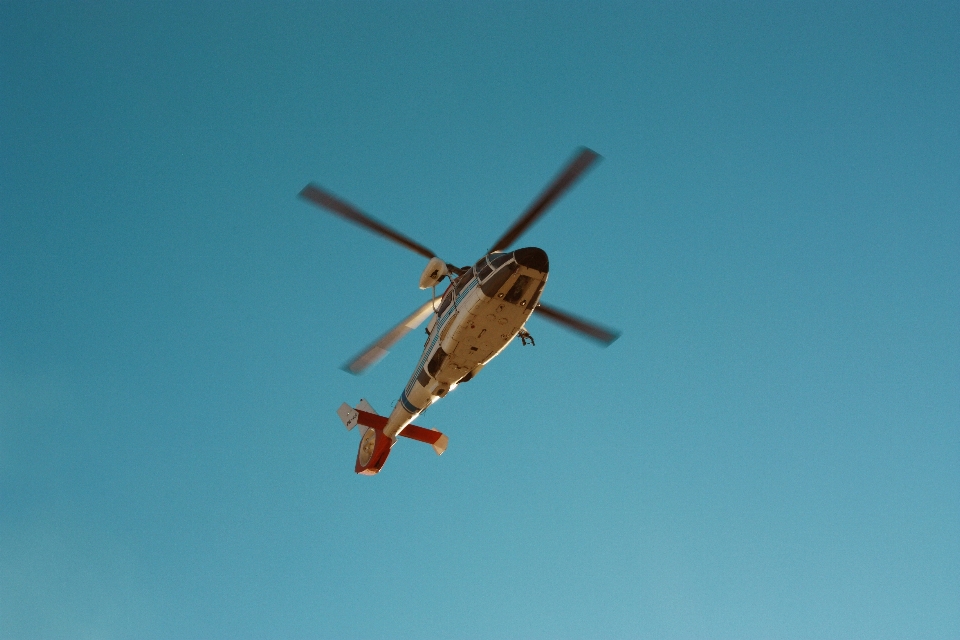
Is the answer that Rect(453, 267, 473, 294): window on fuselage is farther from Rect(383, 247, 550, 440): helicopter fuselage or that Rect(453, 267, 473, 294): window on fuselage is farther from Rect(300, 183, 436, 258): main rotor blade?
Rect(300, 183, 436, 258): main rotor blade

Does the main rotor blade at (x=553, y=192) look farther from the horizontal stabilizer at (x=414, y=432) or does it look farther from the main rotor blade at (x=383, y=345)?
the horizontal stabilizer at (x=414, y=432)

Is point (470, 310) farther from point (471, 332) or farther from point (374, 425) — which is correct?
point (374, 425)

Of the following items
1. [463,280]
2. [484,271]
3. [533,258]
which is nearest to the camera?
[533,258]

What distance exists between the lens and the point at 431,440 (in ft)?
86.2

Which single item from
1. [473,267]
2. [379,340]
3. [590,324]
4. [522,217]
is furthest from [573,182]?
[379,340]

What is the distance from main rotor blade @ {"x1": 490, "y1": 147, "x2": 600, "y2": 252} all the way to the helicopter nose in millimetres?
1316

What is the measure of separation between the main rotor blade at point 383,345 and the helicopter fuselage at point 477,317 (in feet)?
2.38

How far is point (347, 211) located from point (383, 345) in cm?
448

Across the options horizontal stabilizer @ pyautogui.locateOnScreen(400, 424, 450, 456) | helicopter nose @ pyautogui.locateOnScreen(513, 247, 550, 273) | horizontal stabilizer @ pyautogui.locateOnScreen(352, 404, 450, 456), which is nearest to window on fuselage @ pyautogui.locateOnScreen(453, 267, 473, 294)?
helicopter nose @ pyautogui.locateOnScreen(513, 247, 550, 273)

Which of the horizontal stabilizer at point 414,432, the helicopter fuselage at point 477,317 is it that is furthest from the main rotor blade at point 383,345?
the horizontal stabilizer at point 414,432

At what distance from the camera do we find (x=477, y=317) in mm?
19312

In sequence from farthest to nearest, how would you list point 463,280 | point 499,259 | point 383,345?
point 383,345 < point 463,280 < point 499,259

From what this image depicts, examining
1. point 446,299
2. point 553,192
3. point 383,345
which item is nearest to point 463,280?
point 446,299

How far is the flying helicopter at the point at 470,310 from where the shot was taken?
61.5 ft
